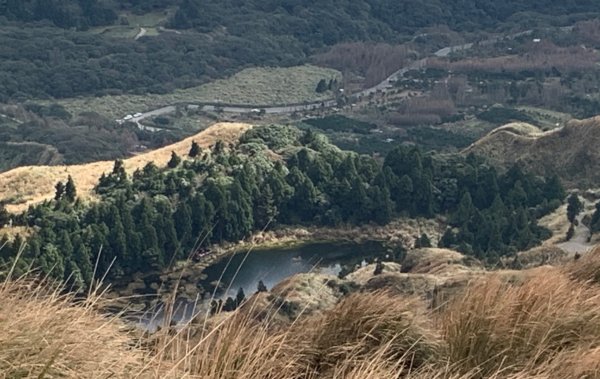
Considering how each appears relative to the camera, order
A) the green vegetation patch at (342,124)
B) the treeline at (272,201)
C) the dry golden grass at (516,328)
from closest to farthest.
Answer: the dry golden grass at (516,328) < the treeline at (272,201) < the green vegetation patch at (342,124)

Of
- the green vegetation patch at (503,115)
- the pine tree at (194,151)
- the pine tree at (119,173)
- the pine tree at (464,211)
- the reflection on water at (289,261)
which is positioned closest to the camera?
the reflection on water at (289,261)

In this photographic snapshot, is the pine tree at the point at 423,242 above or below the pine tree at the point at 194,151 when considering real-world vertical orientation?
below

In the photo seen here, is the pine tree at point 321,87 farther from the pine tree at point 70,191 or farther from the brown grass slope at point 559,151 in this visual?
the pine tree at point 70,191

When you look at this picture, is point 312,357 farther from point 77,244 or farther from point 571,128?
point 571,128

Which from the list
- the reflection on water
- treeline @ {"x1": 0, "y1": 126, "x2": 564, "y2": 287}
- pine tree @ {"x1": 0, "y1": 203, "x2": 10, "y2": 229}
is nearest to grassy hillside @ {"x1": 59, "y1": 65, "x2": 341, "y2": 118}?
treeline @ {"x1": 0, "y1": 126, "x2": 564, "y2": 287}

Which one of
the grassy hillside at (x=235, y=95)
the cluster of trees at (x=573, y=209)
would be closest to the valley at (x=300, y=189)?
the cluster of trees at (x=573, y=209)

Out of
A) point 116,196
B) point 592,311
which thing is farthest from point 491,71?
point 592,311
